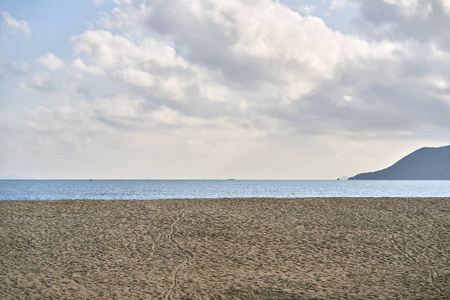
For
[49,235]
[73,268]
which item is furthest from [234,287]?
[49,235]

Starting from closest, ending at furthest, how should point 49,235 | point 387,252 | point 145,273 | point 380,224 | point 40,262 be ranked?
point 145,273, point 40,262, point 387,252, point 49,235, point 380,224

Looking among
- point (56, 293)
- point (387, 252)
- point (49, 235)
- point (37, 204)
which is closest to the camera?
point (56, 293)

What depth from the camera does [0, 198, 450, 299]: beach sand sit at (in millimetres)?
9812

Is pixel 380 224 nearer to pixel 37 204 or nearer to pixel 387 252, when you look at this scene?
pixel 387 252

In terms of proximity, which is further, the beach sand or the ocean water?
the ocean water

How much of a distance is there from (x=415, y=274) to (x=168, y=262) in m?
7.09

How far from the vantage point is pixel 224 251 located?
13445 mm

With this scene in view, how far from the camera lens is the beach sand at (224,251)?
386 inches

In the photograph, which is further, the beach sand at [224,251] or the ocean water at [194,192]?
the ocean water at [194,192]

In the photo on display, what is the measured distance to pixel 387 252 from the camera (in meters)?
13.6

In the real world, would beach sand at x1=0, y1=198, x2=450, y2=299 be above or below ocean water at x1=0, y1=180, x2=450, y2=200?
below

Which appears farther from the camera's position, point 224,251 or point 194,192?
point 194,192

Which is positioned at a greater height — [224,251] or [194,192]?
[194,192]

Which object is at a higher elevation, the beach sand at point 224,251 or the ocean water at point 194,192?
the ocean water at point 194,192
